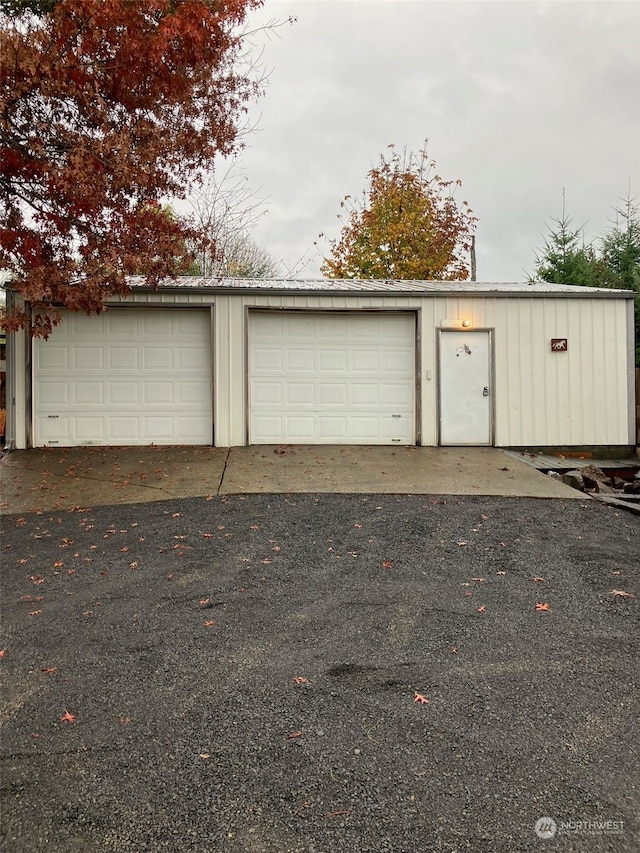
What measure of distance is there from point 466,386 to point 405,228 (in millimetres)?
12224

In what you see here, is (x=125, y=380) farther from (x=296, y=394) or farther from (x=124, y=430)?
(x=296, y=394)

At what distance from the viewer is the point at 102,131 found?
671 centimetres

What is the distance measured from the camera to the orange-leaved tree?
66.4 feet

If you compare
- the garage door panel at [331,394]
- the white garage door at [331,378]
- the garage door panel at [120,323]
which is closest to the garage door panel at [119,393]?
the garage door panel at [120,323]

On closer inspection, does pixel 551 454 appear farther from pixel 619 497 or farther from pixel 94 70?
pixel 94 70

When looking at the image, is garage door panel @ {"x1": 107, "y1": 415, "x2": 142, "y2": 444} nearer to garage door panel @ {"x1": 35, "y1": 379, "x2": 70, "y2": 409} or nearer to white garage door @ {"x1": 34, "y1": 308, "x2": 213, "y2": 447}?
white garage door @ {"x1": 34, "y1": 308, "x2": 213, "y2": 447}

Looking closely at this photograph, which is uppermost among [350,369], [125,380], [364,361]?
[364,361]

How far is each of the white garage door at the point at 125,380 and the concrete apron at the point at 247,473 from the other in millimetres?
382

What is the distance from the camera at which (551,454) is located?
9547 millimetres

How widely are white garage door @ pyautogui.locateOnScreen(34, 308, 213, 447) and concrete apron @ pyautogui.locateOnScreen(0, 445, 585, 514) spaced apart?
38 cm

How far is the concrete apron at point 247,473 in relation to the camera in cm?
656

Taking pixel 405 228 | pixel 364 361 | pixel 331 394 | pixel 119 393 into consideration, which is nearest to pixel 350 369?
pixel 364 361

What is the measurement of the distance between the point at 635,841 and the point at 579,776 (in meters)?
0.27

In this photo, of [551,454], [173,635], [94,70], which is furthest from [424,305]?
[173,635]
